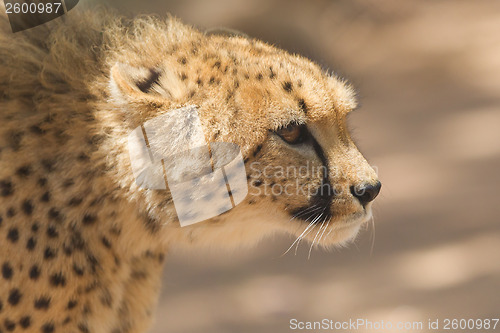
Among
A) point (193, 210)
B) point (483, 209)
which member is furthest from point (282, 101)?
point (483, 209)

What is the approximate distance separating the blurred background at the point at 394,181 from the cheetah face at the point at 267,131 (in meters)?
1.56

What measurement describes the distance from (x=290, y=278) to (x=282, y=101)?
198 centimetres

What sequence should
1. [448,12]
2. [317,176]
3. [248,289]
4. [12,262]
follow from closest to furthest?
[12,262], [317,176], [248,289], [448,12]

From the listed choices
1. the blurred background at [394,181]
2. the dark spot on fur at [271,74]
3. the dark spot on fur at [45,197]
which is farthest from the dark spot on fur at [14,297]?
the blurred background at [394,181]

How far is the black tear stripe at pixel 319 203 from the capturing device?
1.92 metres

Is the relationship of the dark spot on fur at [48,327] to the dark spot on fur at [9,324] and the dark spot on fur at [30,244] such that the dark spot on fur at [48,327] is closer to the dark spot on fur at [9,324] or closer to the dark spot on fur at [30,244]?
the dark spot on fur at [9,324]

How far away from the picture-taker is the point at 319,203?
6.38 feet

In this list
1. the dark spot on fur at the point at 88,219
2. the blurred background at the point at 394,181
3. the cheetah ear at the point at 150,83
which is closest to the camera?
the cheetah ear at the point at 150,83

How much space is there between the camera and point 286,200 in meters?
1.93

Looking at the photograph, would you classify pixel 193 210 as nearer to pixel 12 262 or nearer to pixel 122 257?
pixel 122 257

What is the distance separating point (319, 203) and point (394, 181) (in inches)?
79.4

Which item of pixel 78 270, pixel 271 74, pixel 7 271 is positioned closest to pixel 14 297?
pixel 7 271

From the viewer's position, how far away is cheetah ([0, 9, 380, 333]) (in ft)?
5.89

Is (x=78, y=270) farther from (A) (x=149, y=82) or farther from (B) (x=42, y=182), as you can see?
(A) (x=149, y=82)
